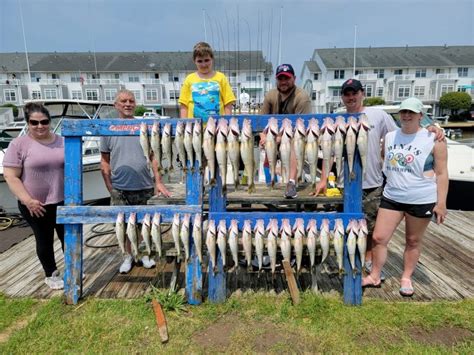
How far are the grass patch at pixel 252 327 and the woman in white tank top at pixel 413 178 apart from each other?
0.75 metres

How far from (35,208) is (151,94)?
53.6 metres

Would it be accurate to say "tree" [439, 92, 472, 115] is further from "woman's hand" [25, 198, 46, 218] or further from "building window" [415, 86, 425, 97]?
"woman's hand" [25, 198, 46, 218]

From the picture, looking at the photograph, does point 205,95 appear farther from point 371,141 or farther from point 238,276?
point 238,276

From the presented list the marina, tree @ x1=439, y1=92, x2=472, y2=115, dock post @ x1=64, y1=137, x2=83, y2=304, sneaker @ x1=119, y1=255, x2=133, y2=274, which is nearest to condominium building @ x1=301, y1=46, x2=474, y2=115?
tree @ x1=439, y1=92, x2=472, y2=115

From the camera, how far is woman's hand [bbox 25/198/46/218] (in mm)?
3363

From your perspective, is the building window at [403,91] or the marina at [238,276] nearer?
the marina at [238,276]

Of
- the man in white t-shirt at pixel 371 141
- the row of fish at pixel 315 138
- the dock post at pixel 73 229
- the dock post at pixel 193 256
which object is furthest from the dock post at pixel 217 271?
the dock post at pixel 73 229

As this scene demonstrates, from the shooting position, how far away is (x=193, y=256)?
3357 millimetres

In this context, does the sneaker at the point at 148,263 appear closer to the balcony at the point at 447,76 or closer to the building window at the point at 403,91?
the building window at the point at 403,91

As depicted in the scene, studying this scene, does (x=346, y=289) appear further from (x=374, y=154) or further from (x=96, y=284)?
(x=96, y=284)

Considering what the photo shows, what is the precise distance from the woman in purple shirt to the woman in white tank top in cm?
348

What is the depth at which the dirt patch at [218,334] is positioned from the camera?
2.84 meters

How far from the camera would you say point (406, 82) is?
49.0 meters

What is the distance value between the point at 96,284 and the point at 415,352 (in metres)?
3.37
